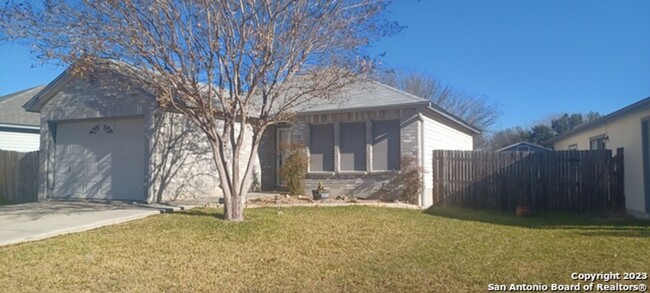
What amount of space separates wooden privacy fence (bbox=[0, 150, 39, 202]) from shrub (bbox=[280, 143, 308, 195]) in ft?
27.7

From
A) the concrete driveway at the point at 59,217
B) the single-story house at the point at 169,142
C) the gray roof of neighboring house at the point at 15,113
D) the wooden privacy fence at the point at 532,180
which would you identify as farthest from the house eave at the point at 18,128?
the wooden privacy fence at the point at 532,180

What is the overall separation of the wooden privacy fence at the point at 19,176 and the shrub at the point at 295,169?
8.46 m

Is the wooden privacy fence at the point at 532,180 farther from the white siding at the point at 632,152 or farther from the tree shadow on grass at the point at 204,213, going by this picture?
the tree shadow on grass at the point at 204,213

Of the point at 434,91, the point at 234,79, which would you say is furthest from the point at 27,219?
the point at 434,91

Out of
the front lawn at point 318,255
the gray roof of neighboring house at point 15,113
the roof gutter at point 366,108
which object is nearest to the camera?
the front lawn at point 318,255

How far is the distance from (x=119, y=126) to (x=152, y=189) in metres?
2.47

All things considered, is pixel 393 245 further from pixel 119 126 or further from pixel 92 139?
pixel 92 139

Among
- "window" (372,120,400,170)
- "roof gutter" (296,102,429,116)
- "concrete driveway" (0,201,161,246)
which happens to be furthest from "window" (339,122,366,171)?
"concrete driveway" (0,201,161,246)

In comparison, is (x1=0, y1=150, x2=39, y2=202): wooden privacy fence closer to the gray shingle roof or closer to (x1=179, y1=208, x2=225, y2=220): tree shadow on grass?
(x1=179, y1=208, x2=225, y2=220): tree shadow on grass

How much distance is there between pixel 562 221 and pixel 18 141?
19.9 meters

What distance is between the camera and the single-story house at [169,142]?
12.4 meters

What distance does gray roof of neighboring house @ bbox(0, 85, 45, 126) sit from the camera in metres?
18.3

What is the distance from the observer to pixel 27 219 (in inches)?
380

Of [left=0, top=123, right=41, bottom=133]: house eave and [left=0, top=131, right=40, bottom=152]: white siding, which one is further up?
[left=0, top=123, right=41, bottom=133]: house eave
